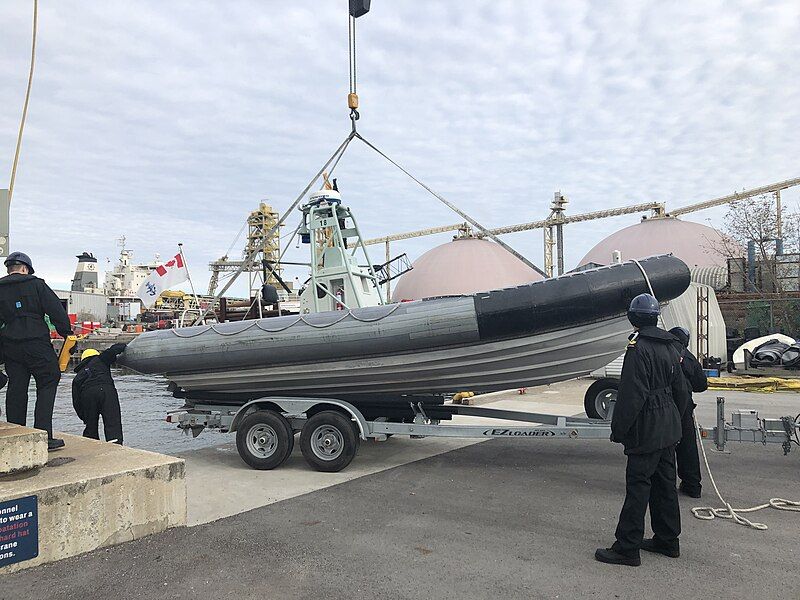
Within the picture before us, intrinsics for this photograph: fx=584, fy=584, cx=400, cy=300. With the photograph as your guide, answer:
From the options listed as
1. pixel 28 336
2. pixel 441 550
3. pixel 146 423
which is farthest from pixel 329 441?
pixel 146 423

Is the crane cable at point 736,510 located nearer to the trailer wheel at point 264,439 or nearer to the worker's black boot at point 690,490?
the worker's black boot at point 690,490

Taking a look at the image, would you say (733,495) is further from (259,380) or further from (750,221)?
(750,221)

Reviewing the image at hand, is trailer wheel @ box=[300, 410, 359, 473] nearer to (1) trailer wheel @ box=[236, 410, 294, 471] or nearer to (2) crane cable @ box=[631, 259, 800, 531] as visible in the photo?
(1) trailer wheel @ box=[236, 410, 294, 471]

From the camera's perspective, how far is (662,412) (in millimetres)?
3748

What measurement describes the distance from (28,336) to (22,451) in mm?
1206

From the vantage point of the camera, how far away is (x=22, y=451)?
3871mm

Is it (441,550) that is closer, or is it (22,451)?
(22,451)

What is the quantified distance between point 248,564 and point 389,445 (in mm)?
4181

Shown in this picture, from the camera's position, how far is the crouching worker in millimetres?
6656

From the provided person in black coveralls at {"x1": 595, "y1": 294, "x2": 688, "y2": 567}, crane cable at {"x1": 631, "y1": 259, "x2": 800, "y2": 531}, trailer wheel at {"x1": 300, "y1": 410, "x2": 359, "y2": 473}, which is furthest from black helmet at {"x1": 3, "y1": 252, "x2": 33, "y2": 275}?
crane cable at {"x1": 631, "y1": 259, "x2": 800, "y2": 531}

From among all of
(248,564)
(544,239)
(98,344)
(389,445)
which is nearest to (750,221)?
(389,445)

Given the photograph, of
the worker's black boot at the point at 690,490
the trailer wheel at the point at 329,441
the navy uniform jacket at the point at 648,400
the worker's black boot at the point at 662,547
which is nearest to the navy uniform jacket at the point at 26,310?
the trailer wheel at the point at 329,441

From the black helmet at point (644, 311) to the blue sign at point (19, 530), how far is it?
13.2 ft

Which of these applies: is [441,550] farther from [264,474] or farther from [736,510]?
[264,474]
